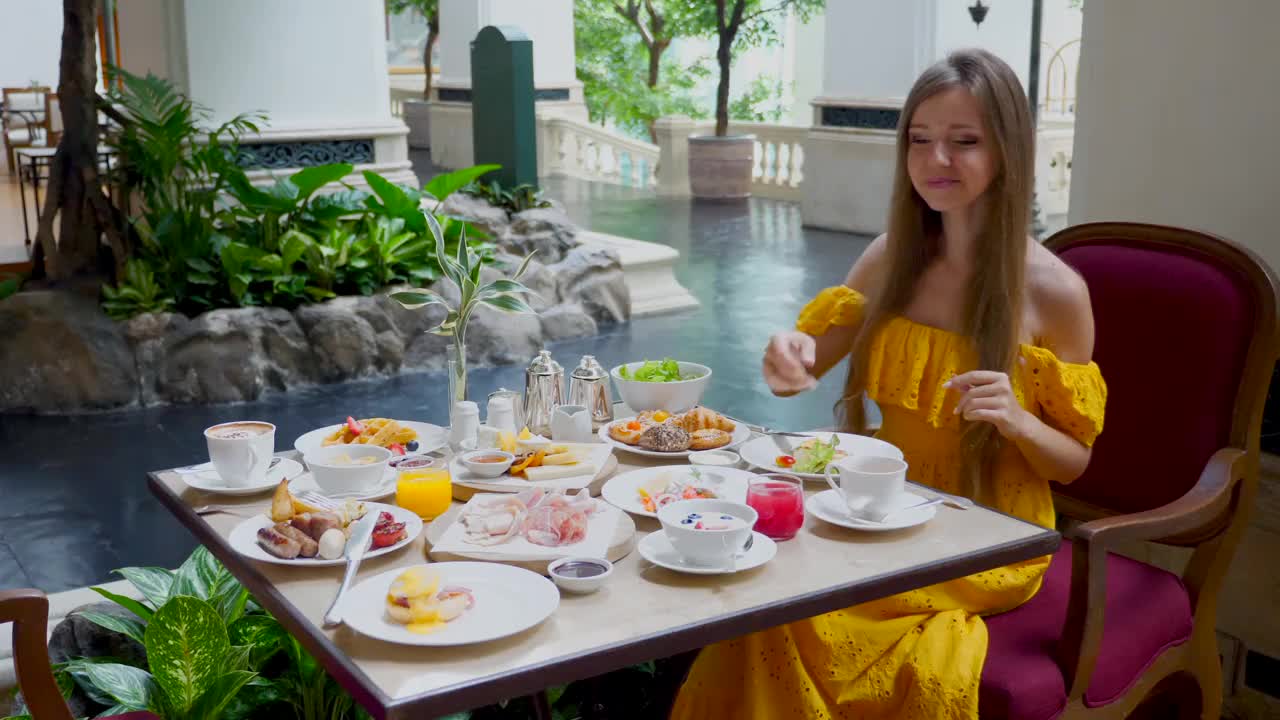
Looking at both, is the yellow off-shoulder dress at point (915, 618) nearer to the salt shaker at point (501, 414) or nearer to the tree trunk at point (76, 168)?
the salt shaker at point (501, 414)

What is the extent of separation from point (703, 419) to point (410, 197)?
5.32 m

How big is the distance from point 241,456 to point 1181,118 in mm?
2233

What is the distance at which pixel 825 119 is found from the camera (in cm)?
1222

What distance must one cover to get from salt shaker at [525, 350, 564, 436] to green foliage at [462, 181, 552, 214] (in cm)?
636

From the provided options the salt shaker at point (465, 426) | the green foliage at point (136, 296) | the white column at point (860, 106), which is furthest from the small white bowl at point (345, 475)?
the white column at point (860, 106)

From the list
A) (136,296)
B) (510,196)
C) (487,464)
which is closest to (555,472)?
(487,464)

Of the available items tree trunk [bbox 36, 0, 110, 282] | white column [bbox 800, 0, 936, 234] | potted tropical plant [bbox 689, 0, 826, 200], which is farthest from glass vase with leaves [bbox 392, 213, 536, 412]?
potted tropical plant [bbox 689, 0, 826, 200]

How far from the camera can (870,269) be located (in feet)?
9.11

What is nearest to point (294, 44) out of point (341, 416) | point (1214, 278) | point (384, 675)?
point (341, 416)

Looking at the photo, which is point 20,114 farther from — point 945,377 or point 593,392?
point 945,377

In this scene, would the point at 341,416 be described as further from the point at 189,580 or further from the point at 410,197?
the point at 189,580

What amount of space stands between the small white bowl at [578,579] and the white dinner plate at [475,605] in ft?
0.08

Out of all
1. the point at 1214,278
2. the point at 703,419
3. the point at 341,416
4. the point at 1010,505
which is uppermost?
the point at 1214,278

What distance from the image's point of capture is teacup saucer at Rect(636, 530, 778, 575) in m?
1.80
